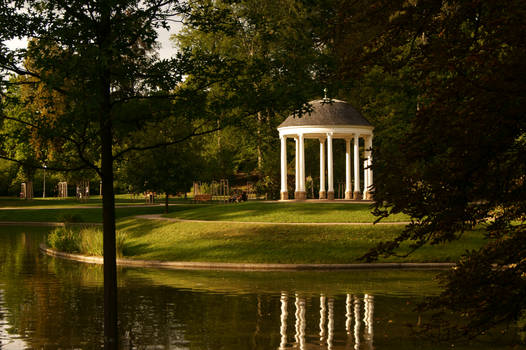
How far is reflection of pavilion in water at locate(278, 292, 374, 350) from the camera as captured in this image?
41.2 feet

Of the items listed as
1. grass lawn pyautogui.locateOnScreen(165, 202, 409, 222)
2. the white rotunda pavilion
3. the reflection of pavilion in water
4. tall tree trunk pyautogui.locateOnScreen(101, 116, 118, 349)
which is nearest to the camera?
tall tree trunk pyautogui.locateOnScreen(101, 116, 118, 349)

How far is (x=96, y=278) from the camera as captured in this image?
22.8 m

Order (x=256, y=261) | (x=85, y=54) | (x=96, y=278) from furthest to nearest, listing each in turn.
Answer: (x=256, y=261) → (x=96, y=278) → (x=85, y=54)

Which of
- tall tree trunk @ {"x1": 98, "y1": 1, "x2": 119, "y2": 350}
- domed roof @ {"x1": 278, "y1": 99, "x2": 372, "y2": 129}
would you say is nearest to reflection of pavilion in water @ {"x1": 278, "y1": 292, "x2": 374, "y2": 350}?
tall tree trunk @ {"x1": 98, "y1": 1, "x2": 119, "y2": 350}

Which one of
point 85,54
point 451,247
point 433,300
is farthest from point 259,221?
point 433,300

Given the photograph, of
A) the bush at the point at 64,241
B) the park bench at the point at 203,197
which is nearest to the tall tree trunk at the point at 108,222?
the bush at the point at 64,241

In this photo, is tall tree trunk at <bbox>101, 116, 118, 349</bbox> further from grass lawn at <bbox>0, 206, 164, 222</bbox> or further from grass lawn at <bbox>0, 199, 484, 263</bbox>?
grass lawn at <bbox>0, 206, 164, 222</bbox>

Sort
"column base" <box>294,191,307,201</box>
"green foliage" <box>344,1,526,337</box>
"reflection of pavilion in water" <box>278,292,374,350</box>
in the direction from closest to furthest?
"green foliage" <box>344,1,526,337</box> < "reflection of pavilion in water" <box>278,292,374,350</box> < "column base" <box>294,191,307,201</box>

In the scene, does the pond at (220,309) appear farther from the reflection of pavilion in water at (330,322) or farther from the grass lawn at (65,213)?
the grass lawn at (65,213)

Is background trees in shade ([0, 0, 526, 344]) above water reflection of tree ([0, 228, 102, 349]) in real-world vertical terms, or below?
above

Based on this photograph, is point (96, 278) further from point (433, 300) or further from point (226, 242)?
point (433, 300)

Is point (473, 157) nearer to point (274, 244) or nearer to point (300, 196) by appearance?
point (274, 244)

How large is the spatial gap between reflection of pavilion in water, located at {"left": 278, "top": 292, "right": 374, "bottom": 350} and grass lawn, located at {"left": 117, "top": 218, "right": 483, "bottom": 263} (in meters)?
7.32

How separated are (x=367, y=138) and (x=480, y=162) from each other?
3311 centimetres
